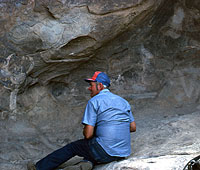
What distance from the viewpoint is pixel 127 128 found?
2.50 meters

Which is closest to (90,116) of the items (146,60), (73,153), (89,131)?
(89,131)

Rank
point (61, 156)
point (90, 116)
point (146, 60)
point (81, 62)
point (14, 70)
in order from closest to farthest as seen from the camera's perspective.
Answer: point (90, 116), point (61, 156), point (14, 70), point (81, 62), point (146, 60)

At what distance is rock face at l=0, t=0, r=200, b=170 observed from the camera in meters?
3.26

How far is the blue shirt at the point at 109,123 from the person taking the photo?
239 centimetres

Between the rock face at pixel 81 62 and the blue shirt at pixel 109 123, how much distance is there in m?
0.35

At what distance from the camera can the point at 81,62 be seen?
3705mm

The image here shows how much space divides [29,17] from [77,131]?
1.40 meters

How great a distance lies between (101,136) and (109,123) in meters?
0.11

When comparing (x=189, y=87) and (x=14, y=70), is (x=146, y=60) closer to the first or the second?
(x=189, y=87)

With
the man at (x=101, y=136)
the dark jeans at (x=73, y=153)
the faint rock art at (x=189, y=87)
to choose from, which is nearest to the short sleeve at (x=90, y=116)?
the man at (x=101, y=136)

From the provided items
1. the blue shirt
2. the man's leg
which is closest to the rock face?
the blue shirt

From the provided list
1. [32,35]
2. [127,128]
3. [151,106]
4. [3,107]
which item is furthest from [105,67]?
[127,128]

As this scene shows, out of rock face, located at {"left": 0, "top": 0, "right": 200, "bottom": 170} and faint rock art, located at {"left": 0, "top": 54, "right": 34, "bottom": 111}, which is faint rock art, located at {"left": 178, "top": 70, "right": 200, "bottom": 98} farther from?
faint rock art, located at {"left": 0, "top": 54, "right": 34, "bottom": 111}

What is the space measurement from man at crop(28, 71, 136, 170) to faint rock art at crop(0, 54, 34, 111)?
4.00 feet
